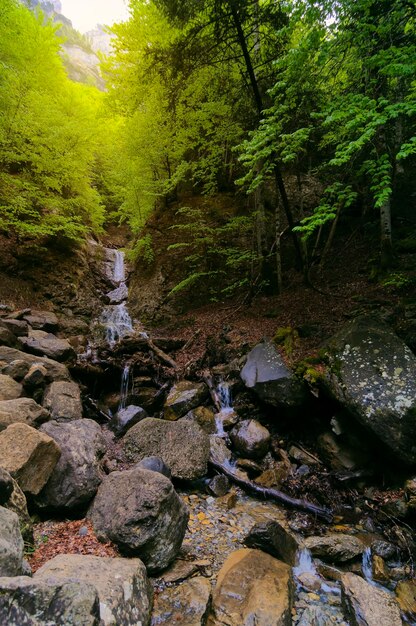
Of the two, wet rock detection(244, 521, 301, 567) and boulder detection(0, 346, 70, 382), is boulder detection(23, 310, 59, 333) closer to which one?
boulder detection(0, 346, 70, 382)

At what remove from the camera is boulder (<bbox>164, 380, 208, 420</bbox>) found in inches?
303

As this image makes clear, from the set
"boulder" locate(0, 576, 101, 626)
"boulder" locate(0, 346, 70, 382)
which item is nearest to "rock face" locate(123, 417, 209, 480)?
"boulder" locate(0, 346, 70, 382)

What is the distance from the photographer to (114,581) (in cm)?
287

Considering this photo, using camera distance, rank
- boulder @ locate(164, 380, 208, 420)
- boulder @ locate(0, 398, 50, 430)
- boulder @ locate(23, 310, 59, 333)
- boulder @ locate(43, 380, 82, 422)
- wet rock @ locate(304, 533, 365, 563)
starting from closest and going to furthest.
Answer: wet rock @ locate(304, 533, 365, 563), boulder @ locate(0, 398, 50, 430), boulder @ locate(43, 380, 82, 422), boulder @ locate(164, 380, 208, 420), boulder @ locate(23, 310, 59, 333)

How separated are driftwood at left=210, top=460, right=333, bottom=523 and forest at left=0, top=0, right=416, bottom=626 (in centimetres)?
4

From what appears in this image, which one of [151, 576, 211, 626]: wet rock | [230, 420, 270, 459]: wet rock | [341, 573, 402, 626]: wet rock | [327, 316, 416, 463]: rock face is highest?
[327, 316, 416, 463]: rock face

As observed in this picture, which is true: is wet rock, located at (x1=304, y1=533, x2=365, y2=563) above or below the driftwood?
above

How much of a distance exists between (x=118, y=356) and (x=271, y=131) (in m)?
7.30

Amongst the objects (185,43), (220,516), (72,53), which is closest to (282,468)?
(220,516)

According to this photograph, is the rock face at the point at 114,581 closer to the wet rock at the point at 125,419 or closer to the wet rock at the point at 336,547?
the wet rock at the point at 336,547

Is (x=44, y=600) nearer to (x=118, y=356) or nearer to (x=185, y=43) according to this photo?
(x=118, y=356)

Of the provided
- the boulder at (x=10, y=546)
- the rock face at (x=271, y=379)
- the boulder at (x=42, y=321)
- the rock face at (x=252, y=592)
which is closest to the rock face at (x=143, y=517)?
the rock face at (x=252, y=592)

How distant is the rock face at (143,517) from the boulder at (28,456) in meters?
0.80

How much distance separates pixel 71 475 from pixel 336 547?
150 inches
